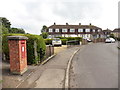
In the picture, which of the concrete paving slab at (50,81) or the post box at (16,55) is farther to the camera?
the post box at (16,55)

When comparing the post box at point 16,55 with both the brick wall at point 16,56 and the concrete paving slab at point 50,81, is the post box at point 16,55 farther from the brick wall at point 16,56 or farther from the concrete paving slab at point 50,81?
the concrete paving slab at point 50,81

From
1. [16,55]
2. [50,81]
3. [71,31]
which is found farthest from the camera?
[71,31]

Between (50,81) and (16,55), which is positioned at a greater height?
(16,55)

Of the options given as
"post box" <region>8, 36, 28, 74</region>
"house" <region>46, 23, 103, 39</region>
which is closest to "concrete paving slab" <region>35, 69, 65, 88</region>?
"post box" <region>8, 36, 28, 74</region>

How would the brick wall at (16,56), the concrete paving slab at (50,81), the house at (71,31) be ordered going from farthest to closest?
1. the house at (71,31)
2. the brick wall at (16,56)
3. the concrete paving slab at (50,81)

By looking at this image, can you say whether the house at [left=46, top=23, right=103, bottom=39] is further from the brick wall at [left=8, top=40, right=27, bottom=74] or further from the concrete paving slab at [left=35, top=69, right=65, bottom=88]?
the concrete paving slab at [left=35, top=69, right=65, bottom=88]

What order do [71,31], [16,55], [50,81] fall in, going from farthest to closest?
[71,31], [16,55], [50,81]

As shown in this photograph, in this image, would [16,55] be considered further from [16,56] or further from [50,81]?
[50,81]

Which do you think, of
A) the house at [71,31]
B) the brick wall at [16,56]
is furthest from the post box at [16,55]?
the house at [71,31]

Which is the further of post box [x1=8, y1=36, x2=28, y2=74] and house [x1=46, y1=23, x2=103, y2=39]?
house [x1=46, y1=23, x2=103, y2=39]

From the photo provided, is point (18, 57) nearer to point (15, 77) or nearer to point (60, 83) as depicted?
point (15, 77)

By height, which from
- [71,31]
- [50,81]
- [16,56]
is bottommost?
[50,81]

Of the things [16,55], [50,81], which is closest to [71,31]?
[16,55]

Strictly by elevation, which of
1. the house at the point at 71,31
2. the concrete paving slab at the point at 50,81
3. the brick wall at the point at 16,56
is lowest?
the concrete paving slab at the point at 50,81
